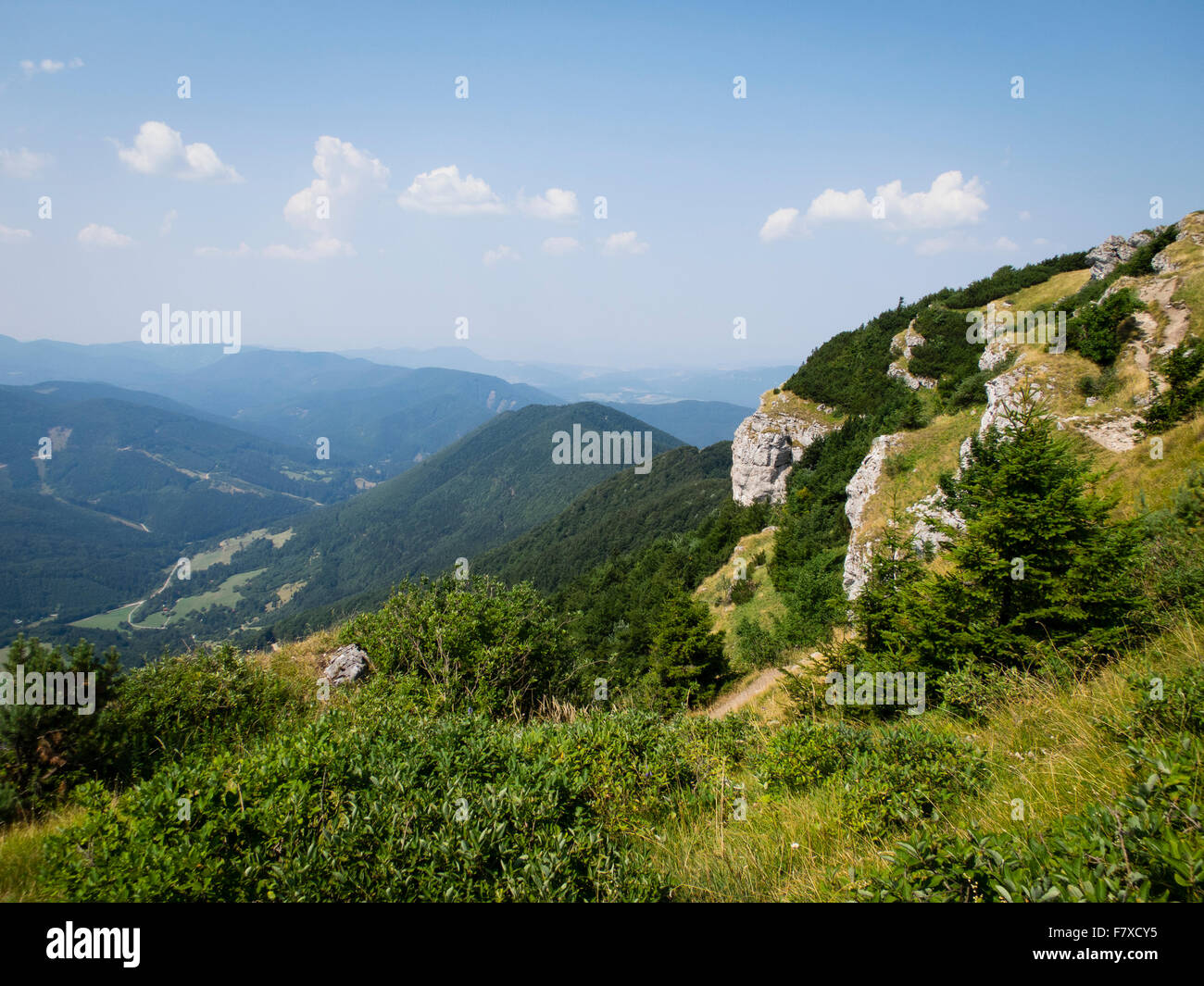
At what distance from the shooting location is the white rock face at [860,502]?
66.3 feet

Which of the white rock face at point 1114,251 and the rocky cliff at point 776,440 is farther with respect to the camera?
the rocky cliff at point 776,440

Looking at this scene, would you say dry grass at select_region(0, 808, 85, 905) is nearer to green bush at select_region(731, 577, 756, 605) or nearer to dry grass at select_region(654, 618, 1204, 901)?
dry grass at select_region(654, 618, 1204, 901)

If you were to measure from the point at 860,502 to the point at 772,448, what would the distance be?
17.5 meters

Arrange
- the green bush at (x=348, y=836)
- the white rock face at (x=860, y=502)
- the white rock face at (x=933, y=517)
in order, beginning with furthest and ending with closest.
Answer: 1. the white rock face at (x=860, y=502)
2. the white rock face at (x=933, y=517)
3. the green bush at (x=348, y=836)

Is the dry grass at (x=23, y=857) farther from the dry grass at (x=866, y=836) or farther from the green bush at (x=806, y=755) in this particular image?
the green bush at (x=806, y=755)

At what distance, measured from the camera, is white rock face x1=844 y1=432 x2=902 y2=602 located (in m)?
20.2

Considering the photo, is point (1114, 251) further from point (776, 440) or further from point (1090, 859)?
point (1090, 859)

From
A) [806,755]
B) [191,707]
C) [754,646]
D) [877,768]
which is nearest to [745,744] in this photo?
[806,755]

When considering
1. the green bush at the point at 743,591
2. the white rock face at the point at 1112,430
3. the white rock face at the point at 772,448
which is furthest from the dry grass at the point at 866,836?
the white rock face at the point at 772,448

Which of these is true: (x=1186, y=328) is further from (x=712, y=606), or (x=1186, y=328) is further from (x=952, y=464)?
(x=712, y=606)

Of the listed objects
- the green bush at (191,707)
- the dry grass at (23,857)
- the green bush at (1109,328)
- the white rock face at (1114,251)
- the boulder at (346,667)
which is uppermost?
the white rock face at (1114,251)

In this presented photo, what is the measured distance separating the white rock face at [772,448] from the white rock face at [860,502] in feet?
48.7

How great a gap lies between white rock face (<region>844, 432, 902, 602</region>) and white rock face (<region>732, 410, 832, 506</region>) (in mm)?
14847
